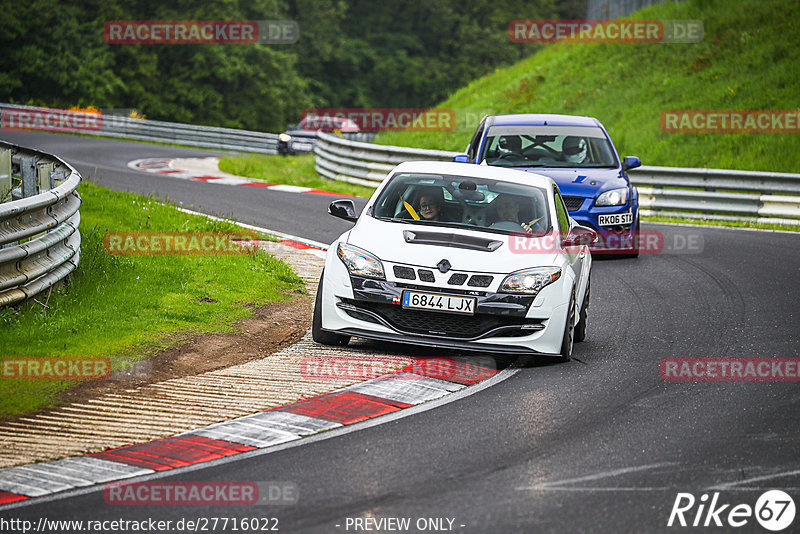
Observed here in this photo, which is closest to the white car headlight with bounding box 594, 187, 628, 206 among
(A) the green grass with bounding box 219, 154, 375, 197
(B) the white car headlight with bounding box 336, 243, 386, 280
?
(B) the white car headlight with bounding box 336, 243, 386, 280

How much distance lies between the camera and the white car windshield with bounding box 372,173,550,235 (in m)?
9.31

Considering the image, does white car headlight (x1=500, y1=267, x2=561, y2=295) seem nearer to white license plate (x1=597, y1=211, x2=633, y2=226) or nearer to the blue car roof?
white license plate (x1=597, y1=211, x2=633, y2=226)

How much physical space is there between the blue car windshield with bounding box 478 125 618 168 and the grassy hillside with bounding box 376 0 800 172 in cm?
983

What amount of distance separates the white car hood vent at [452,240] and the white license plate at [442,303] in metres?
0.54

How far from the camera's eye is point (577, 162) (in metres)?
14.9

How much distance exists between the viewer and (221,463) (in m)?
6.00

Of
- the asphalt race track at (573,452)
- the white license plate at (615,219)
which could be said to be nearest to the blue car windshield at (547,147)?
the white license plate at (615,219)

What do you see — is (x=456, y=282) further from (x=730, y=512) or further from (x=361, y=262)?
(x=730, y=512)

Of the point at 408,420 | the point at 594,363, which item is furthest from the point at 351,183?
the point at 408,420

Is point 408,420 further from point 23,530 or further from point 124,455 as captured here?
point 23,530

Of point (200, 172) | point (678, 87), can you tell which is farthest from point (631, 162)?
point (678, 87)

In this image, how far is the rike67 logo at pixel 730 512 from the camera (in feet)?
17.3

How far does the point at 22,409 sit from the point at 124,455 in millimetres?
1167

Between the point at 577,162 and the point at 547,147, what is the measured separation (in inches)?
18.4
